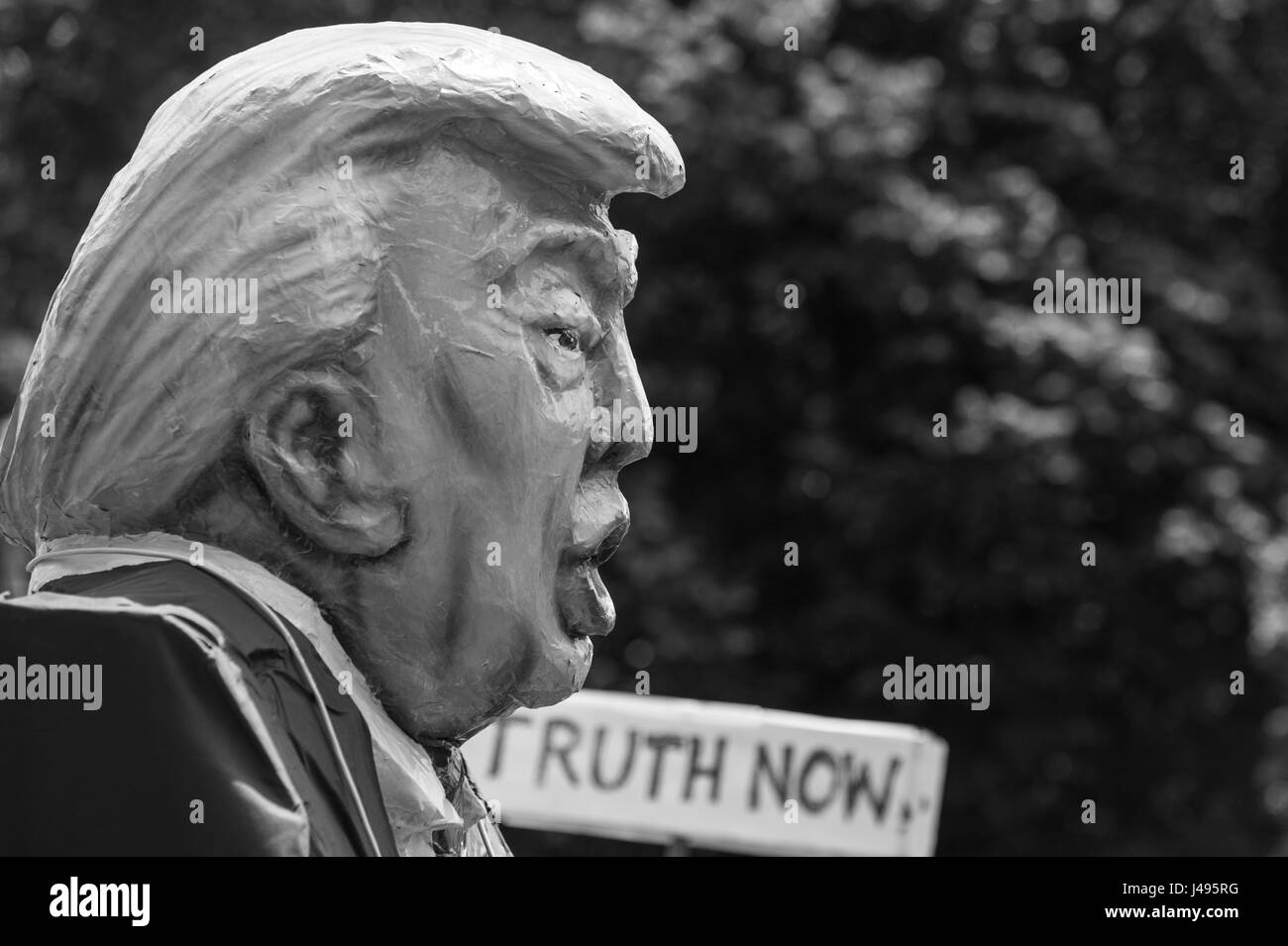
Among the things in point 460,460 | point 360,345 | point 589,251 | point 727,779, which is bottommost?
point 727,779

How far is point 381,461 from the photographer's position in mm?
2508

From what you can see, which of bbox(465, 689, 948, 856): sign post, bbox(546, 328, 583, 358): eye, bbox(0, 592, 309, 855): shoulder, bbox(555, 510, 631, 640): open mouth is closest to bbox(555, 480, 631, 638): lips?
bbox(555, 510, 631, 640): open mouth

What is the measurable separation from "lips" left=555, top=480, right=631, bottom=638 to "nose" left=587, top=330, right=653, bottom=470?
0.05 metres

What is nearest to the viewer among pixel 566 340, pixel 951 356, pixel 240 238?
pixel 240 238

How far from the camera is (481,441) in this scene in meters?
2.54

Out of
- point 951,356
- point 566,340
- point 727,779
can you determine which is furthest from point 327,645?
point 951,356

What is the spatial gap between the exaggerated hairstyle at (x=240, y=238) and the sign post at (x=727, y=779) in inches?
123

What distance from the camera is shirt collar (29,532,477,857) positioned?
2.48 m

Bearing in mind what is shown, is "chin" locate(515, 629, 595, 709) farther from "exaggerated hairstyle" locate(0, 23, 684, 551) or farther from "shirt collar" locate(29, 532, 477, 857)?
"exaggerated hairstyle" locate(0, 23, 684, 551)

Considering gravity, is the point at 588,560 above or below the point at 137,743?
above

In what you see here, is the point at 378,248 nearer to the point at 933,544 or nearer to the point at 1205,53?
the point at 933,544

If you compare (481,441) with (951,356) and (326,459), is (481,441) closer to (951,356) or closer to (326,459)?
(326,459)

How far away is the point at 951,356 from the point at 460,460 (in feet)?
23.5

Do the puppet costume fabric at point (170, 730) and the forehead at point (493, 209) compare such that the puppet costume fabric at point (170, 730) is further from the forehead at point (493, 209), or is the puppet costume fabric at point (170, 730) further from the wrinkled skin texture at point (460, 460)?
the forehead at point (493, 209)
